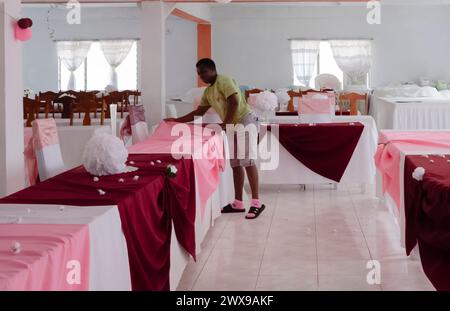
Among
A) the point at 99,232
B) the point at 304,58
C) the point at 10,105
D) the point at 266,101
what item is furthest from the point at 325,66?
the point at 99,232

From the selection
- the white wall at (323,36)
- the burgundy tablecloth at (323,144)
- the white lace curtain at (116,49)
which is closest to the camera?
the burgundy tablecloth at (323,144)

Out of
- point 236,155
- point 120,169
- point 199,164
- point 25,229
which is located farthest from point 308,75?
point 25,229

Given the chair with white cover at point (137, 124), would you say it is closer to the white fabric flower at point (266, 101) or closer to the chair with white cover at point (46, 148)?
the white fabric flower at point (266, 101)

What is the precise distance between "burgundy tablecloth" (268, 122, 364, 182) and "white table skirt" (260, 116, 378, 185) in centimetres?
5

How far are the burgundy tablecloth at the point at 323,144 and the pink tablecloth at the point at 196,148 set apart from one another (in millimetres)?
1199

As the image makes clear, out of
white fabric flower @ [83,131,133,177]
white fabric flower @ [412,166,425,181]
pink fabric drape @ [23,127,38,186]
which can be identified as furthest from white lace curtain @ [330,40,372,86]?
white fabric flower @ [83,131,133,177]

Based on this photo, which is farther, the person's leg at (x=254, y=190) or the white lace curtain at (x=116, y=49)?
the white lace curtain at (x=116, y=49)

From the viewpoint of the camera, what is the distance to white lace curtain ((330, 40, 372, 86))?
16.1m

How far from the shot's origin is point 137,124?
19.3 feet

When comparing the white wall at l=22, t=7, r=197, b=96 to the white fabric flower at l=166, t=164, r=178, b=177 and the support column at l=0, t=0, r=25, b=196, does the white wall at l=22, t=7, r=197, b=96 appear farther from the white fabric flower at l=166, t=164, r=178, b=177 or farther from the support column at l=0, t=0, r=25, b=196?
the white fabric flower at l=166, t=164, r=178, b=177

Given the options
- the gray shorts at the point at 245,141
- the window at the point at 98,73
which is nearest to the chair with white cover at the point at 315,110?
the gray shorts at the point at 245,141

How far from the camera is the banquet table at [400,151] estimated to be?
13.5 ft

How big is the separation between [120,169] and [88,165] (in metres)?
0.16

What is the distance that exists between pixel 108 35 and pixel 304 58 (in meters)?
4.73
